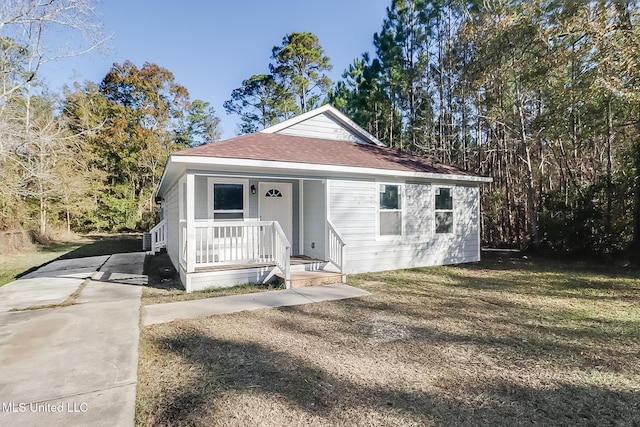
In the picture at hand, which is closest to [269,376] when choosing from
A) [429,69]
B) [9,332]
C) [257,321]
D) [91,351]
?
[257,321]

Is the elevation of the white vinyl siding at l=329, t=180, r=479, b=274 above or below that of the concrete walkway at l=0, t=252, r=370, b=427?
above

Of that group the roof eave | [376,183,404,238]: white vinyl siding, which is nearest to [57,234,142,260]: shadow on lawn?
the roof eave

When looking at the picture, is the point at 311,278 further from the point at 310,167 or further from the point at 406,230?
the point at 406,230

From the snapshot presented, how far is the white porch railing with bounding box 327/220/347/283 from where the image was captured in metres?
6.92

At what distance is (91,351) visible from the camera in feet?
11.5

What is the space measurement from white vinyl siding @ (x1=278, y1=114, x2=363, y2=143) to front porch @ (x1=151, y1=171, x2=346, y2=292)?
1934 millimetres

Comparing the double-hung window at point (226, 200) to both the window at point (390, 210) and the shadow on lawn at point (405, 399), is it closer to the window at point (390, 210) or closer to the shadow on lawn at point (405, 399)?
the window at point (390, 210)

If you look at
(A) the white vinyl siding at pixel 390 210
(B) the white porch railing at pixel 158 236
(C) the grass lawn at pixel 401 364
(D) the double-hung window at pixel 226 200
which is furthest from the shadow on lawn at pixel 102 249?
(A) the white vinyl siding at pixel 390 210

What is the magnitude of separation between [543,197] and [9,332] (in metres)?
13.5

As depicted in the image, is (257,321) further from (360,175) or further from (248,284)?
(360,175)

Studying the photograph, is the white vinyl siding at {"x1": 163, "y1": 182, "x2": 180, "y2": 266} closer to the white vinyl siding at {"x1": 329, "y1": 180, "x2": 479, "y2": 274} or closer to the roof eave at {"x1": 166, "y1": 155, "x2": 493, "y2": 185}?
the roof eave at {"x1": 166, "y1": 155, "x2": 493, "y2": 185}

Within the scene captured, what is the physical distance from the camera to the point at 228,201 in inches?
309

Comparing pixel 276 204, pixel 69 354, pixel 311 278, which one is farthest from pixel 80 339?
pixel 276 204

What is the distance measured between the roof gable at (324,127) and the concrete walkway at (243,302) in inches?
204
